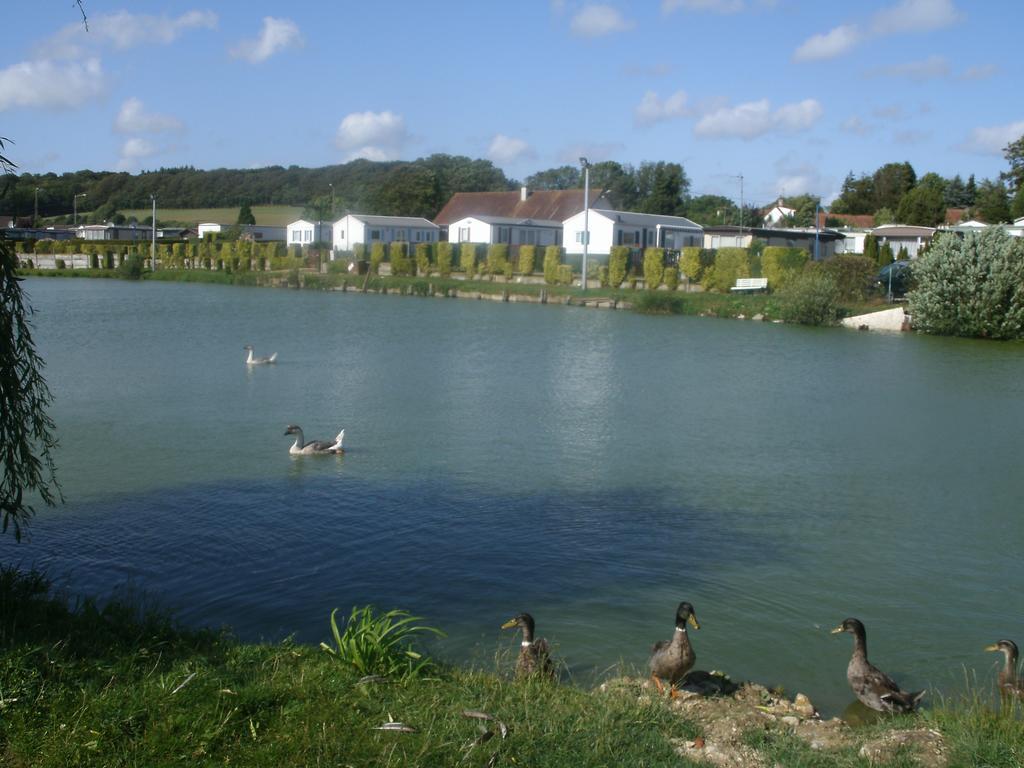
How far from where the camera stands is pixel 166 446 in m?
15.8

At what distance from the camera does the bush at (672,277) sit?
5103 centimetres

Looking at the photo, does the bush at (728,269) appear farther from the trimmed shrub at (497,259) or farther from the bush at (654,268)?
the trimmed shrub at (497,259)

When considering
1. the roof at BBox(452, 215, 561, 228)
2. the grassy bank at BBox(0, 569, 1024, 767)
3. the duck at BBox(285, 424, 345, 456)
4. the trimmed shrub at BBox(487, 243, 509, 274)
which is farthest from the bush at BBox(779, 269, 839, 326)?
the grassy bank at BBox(0, 569, 1024, 767)

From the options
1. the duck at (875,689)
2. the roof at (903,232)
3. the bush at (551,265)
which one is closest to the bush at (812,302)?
the bush at (551,265)

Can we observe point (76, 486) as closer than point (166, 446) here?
Yes

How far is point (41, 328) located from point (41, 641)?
30.9 m

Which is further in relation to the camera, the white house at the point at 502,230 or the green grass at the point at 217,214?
the green grass at the point at 217,214

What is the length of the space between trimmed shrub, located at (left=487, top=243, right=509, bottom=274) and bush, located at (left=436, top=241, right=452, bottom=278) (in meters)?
3.31

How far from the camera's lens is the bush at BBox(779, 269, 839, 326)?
39.9m

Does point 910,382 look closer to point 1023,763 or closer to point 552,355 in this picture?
point 552,355

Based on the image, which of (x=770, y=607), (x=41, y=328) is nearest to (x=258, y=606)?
(x=770, y=607)

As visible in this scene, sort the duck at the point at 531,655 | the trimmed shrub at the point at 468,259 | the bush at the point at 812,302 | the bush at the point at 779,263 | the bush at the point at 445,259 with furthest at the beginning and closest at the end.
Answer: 1. the bush at the point at 445,259
2. the trimmed shrub at the point at 468,259
3. the bush at the point at 779,263
4. the bush at the point at 812,302
5. the duck at the point at 531,655

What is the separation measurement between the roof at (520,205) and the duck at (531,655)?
69.6 meters

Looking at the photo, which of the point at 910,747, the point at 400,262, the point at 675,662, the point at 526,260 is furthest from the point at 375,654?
the point at 400,262
